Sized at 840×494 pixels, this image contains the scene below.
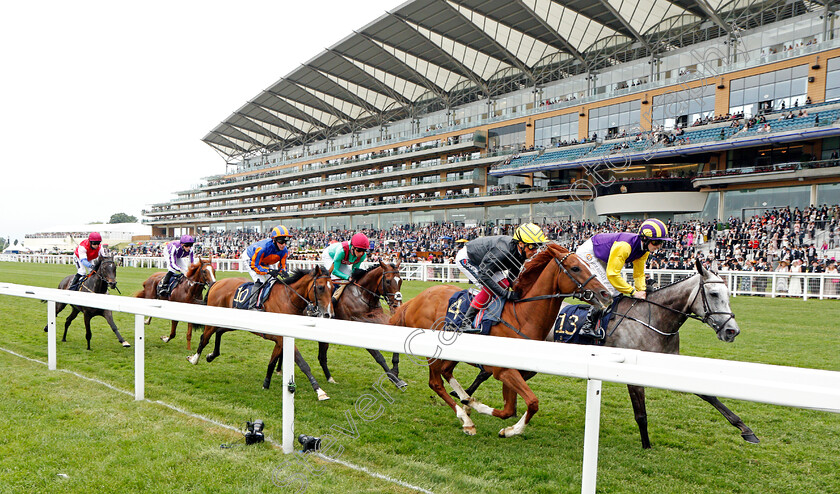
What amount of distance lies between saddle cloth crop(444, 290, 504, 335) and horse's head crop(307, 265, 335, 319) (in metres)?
1.44

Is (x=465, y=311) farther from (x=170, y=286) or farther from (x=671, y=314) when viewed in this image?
(x=170, y=286)

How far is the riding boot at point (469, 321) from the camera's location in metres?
4.13

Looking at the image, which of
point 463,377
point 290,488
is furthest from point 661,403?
point 290,488

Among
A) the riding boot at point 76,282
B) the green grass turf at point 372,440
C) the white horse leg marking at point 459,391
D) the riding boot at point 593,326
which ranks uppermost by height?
the riding boot at point 593,326

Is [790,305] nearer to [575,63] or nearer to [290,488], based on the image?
[290,488]

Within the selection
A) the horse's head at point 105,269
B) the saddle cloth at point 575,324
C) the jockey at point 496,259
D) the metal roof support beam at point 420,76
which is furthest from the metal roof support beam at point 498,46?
the saddle cloth at point 575,324

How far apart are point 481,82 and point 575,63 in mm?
7905

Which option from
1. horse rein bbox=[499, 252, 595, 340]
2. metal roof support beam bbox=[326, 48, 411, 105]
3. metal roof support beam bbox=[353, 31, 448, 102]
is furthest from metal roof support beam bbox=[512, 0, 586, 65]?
horse rein bbox=[499, 252, 595, 340]

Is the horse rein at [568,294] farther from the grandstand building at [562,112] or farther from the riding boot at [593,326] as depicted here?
the grandstand building at [562,112]

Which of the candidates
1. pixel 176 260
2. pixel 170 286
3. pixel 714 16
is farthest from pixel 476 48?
pixel 170 286

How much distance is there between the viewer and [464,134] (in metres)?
41.6

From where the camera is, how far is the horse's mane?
12.7ft

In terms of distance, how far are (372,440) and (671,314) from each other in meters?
2.55

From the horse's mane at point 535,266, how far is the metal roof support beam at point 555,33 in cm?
3043
